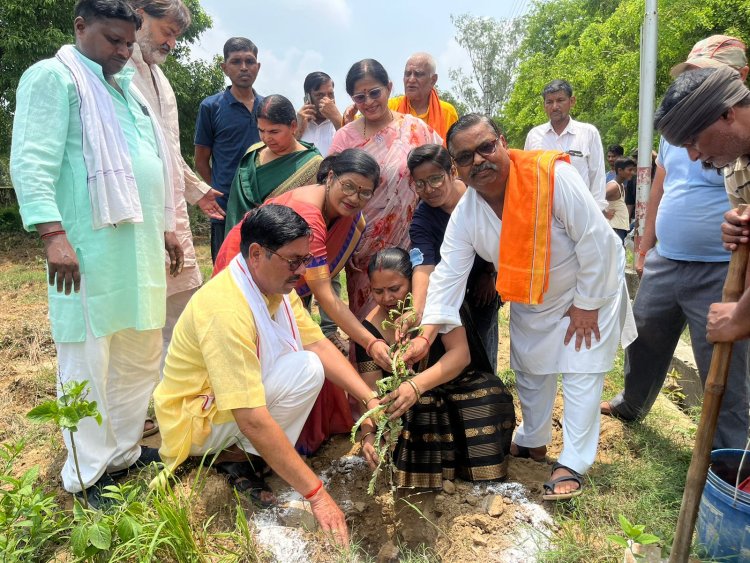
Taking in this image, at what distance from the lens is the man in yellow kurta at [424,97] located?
4195 mm

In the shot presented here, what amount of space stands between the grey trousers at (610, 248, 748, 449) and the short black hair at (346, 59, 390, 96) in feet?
6.25

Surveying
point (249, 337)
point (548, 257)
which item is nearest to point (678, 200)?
point (548, 257)

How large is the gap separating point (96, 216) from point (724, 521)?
272 cm

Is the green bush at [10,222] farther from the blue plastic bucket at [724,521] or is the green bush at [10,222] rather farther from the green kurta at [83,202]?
the blue plastic bucket at [724,521]

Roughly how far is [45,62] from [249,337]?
56.2 inches

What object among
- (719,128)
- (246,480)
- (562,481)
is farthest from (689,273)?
(246,480)

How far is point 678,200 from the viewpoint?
2947mm

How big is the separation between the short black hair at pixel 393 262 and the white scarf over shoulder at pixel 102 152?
3.90ft

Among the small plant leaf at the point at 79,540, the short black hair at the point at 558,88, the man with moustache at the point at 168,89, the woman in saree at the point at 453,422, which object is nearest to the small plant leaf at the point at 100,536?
the small plant leaf at the point at 79,540

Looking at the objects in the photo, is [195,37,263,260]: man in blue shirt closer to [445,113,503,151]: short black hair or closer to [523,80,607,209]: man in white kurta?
[445,113,503,151]: short black hair

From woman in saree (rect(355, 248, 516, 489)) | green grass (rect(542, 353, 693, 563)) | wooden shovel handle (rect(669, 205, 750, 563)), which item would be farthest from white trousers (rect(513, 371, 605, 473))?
wooden shovel handle (rect(669, 205, 750, 563))

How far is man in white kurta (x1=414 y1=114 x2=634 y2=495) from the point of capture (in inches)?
104

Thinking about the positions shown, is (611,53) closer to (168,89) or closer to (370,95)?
(370,95)

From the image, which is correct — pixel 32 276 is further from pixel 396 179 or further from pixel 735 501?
pixel 735 501
